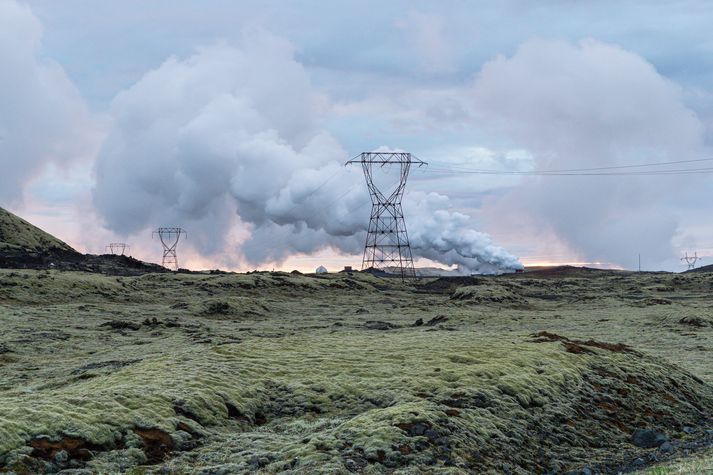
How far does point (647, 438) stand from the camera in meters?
26.2

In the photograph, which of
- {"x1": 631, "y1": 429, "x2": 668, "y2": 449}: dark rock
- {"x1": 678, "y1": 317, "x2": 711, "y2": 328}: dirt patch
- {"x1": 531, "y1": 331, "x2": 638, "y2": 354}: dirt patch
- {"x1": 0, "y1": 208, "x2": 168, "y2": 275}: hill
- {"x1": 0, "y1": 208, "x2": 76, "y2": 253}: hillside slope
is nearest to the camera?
{"x1": 631, "y1": 429, "x2": 668, "y2": 449}: dark rock

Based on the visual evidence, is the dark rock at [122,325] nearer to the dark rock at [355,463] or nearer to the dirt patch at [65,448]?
the dirt patch at [65,448]

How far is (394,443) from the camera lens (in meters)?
21.0

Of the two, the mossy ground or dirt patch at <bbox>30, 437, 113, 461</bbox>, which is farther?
the mossy ground

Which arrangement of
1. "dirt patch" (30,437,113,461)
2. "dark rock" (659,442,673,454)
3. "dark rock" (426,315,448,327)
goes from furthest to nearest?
1. "dark rock" (426,315,448,327)
2. "dark rock" (659,442,673,454)
3. "dirt patch" (30,437,113,461)

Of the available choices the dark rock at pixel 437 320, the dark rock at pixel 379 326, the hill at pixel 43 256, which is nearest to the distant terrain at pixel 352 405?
the dark rock at pixel 379 326

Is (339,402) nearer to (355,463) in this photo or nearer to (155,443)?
(355,463)

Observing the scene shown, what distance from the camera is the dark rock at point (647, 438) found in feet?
84.8

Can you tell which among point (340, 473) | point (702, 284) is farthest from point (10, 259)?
point (702, 284)

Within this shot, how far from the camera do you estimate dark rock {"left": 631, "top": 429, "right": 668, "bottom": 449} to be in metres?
25.9

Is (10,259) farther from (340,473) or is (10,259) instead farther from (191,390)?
(340,473)

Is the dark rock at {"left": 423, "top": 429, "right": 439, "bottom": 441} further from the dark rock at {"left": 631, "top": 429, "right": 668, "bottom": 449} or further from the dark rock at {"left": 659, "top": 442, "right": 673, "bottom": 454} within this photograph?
the dark rock at {"left": 631, "top": 429, "right": 668, "bottom": 449}

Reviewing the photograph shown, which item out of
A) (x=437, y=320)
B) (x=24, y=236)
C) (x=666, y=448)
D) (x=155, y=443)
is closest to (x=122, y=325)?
(x=437, y=320)

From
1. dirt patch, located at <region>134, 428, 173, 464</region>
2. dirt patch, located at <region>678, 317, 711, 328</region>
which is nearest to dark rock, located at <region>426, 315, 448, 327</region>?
dirt patch, located at <region>678, 317, 711, 328</region>
